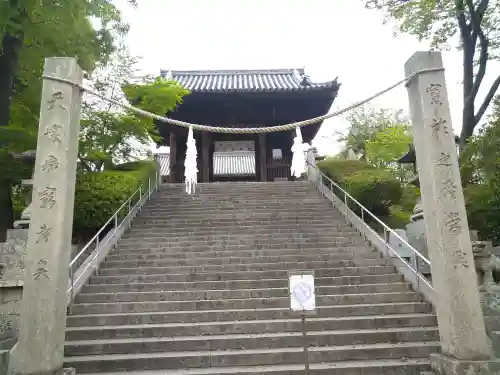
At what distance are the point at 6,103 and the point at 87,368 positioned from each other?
6699mm

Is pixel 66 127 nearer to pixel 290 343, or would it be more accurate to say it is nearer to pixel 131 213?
pixel 290 343

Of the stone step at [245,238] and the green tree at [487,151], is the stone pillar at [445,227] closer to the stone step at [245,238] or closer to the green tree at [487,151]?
the green tree at [487,151]

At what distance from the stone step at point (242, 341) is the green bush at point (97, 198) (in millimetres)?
4118

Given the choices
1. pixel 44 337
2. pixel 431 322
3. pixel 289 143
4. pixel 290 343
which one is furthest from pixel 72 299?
pixel 289 143

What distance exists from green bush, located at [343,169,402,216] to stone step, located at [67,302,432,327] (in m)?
4.57

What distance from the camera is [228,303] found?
7027mm

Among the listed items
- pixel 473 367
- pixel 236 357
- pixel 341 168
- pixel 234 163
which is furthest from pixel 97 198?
pixel 234 163

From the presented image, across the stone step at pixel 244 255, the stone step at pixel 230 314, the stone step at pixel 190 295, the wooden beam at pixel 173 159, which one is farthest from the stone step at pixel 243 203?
the stone step at pixel 230 314

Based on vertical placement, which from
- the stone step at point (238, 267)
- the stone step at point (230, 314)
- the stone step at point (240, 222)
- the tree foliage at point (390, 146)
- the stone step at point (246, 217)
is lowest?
the stone step at point (230, 314)

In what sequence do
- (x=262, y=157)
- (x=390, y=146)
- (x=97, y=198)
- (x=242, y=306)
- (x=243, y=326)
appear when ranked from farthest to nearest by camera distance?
(x=390, y=146)
(x=262, y=157)
(x=97, y=198)
(x=242, y=306)
(x=243, y=326)

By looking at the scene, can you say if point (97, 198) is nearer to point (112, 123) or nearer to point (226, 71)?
point (112, 123)

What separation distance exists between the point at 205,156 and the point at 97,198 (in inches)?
328

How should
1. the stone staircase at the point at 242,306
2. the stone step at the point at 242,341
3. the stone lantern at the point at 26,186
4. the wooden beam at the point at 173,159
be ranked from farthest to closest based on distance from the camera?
the wooden beam at the point at 173,159 → the stone lantern at the point at 26,186 → the stone step at the point at 242,341 → the stone staircase at the point at 242,306

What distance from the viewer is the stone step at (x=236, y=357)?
5465mm
